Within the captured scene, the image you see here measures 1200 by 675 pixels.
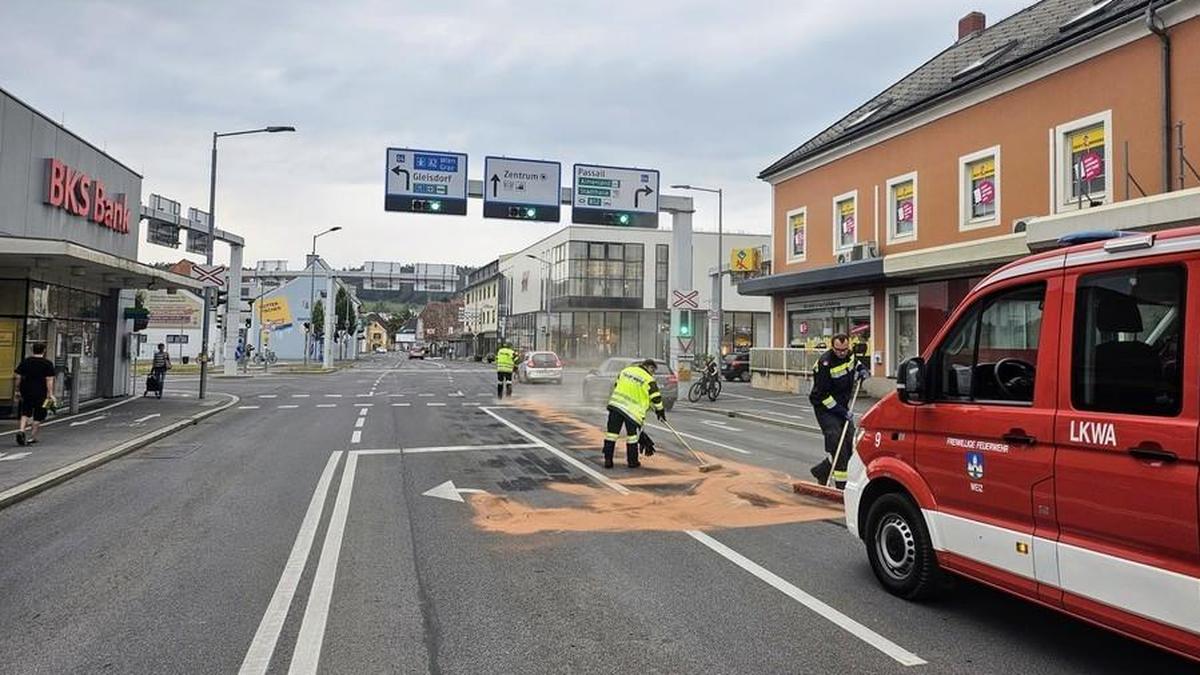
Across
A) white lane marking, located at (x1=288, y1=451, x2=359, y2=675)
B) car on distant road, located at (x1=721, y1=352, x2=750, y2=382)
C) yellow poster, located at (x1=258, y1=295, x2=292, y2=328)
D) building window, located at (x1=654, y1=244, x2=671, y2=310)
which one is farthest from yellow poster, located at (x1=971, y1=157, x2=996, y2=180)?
yellow poster, located at (x1=258, y1=295, x2=292, y2=328)

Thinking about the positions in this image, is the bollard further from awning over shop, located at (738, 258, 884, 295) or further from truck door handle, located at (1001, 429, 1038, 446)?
awning over shop, located at (738, 258, 884, 295)

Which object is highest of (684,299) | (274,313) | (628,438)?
(274,313)

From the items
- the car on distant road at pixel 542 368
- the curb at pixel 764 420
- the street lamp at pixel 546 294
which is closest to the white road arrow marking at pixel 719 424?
the curb at pixel 764 420

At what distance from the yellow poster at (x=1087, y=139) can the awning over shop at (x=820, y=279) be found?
5.55 m

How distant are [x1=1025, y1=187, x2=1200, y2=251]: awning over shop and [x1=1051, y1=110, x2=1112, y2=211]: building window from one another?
3408 millimetres

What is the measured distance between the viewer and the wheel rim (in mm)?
4906

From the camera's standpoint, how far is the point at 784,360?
2692cm

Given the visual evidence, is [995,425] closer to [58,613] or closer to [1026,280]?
[1026,280]

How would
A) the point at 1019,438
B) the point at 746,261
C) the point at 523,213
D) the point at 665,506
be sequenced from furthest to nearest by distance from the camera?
the point at 746,261 < the point at 523,213 < the point at 665,506 < the point at 1019,438

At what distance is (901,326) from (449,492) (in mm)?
17503

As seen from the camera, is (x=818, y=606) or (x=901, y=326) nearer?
(x=818, y=606)

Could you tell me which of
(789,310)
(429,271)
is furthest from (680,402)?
(429,271)

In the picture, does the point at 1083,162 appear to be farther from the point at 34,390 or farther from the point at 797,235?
the point at 34,390

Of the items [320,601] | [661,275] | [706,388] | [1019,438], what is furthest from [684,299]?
[661,275]
